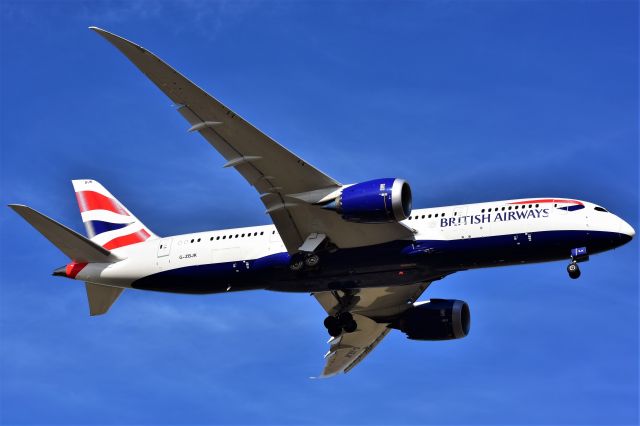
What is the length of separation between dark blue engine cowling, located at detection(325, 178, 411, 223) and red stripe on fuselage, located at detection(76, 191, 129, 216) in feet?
50.9

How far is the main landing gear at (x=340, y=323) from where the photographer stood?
5684cm

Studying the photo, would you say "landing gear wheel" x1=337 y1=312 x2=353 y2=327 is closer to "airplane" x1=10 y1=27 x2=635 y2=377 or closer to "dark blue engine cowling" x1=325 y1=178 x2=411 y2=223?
"airplane" x1=10 y1=27 x2=635 y2=377

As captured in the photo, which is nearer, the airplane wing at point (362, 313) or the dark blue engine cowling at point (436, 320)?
the airplane wing at point (362, 313)

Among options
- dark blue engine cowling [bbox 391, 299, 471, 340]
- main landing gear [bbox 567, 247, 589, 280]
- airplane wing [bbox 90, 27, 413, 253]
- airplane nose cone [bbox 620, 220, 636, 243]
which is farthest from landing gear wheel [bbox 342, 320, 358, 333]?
airplane nose cone [bbox 620, 220, 636, 243]

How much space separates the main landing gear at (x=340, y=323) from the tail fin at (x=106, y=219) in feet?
31.9

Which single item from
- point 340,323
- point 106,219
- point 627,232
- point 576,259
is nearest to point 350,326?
point 340,323

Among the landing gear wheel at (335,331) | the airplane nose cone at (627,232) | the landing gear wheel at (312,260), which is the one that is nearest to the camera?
the airplane nose cone at (627,232)

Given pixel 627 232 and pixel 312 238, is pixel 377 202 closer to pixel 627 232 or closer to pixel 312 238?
pixel 312 238

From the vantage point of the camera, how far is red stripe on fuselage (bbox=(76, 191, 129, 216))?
59700 mm

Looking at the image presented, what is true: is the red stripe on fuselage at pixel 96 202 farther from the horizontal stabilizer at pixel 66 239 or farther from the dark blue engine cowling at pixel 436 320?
the dark blue engine cowling at pixel 436 320

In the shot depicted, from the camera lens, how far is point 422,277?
51.6m

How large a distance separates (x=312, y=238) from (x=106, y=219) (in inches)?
520

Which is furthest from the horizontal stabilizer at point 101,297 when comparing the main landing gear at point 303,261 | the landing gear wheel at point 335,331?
the landing gear wheel at point 335,331

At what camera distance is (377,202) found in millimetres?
48031
